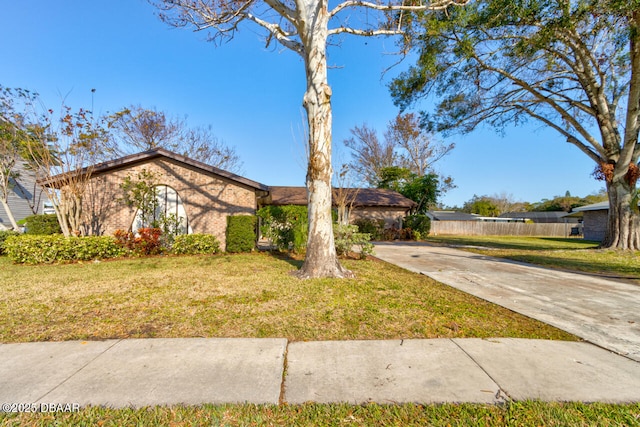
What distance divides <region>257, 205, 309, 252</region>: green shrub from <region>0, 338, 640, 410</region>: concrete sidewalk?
747 cm

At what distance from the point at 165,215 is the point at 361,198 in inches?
527

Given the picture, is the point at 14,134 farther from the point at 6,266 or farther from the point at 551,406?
the point at 551,406

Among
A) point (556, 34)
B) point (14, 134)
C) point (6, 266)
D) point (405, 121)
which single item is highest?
point (405, 121)

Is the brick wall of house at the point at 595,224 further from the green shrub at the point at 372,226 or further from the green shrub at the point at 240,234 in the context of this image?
the green shrub at the point at 240,234

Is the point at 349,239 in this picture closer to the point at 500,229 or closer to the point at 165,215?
the point at 165,215

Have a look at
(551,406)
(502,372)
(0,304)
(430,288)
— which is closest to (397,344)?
(502,372)

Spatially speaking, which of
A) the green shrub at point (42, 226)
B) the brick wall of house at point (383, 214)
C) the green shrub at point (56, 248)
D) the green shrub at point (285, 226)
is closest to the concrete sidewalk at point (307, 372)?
the green shrub at point (285, 226)

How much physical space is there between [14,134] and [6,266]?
7.87m

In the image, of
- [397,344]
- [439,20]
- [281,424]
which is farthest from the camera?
[439,20]

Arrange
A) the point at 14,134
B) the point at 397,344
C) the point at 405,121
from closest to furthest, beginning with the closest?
the point at 397,344 < the point at 14,134 < the point at 405,121

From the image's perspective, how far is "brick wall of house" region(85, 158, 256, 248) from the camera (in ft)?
36.4

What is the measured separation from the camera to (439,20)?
986 centimetres

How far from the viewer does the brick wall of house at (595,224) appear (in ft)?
77.4

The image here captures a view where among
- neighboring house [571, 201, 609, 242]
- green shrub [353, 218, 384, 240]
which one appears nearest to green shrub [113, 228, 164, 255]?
green shrub [353, 218, 384, 240]
